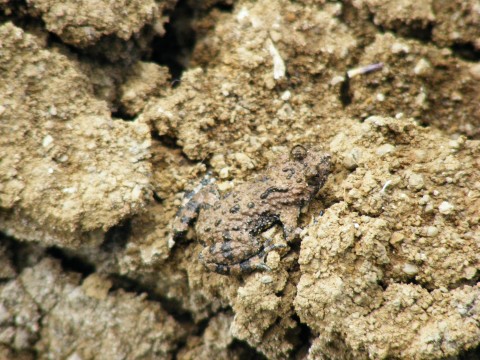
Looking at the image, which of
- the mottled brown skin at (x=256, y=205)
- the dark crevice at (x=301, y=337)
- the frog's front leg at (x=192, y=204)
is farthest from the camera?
the frog's front leg at (x=192, y=204)

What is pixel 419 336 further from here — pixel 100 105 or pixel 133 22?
pixel 133 22

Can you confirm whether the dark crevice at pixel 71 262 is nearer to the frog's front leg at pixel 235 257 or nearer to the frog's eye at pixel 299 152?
the frog's front leg at pixel 235 257

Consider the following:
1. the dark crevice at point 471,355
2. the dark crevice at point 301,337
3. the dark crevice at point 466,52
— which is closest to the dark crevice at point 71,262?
the dark crevice at point 301,337

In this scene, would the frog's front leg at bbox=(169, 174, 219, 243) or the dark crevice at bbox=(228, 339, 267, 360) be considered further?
the dark crevice at bbox=(228, 339, 267, 360)

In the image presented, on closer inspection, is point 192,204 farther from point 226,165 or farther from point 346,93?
point 346,93

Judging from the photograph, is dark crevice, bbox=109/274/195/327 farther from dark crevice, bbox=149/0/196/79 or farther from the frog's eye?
dark crevice, bbox=149/0/196/79

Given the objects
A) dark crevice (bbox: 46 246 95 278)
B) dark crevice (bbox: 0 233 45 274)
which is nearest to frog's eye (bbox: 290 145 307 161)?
dark crevice (bbox: 46 246 95 278)

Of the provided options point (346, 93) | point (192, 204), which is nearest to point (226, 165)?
point (192, 204)
